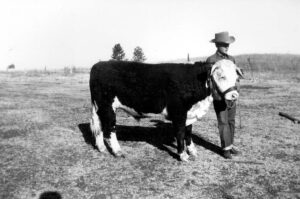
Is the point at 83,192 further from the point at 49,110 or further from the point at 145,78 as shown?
the point at 49,110

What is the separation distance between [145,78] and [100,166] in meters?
2.13

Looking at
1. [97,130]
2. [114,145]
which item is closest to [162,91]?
[114,145]

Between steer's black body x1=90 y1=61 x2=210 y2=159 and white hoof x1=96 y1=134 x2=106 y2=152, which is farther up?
steer's black body x1=90 y1=61 x2=210 y2=159

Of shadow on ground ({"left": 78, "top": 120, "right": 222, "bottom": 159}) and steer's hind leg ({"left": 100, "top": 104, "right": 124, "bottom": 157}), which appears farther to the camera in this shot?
shadow on ground ({"left": 78, "top": 120, "right": 222, "bottom": 159})

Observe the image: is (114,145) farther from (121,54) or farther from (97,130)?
(121,54)

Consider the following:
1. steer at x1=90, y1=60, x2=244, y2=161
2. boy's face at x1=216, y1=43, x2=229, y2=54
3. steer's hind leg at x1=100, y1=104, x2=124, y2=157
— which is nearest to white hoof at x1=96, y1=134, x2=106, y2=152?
steer at x1=90, y1=60, x2=244, y2=161

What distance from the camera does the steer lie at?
666cm

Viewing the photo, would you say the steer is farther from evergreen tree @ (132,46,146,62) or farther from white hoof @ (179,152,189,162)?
evergreen tree @ (132,46,146,62)

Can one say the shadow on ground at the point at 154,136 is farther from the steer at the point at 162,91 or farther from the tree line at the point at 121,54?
the tree line at the point at 121,54

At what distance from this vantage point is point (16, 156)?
297 inches

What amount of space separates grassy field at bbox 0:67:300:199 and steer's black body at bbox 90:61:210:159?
2.69 ft

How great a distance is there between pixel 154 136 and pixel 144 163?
213cm

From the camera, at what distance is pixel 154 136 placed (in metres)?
9.12

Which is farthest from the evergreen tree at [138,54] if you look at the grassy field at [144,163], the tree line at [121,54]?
the grassy field at [144,163]
